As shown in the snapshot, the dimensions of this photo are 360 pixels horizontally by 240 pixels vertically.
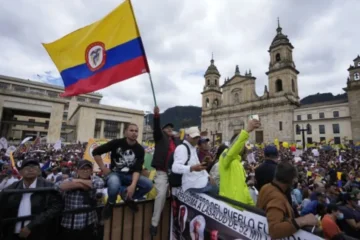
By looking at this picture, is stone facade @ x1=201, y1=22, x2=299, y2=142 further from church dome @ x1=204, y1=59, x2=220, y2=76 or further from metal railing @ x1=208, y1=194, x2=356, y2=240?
metal railing @ x1=208, y1=194, x2=356, y2=240

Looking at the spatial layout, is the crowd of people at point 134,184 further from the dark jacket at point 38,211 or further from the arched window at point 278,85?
the arched window at point 278,85

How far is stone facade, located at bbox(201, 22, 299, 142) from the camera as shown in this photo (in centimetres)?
4053

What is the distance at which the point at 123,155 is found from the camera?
291 centimetres

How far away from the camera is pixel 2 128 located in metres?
37.1

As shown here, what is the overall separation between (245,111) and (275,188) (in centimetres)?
4764

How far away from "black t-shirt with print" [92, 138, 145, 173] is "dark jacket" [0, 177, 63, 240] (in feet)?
2.50

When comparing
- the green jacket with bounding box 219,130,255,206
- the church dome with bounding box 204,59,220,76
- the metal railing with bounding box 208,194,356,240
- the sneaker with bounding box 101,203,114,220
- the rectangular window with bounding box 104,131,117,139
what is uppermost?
the church dome with bounding box 204,59,220,76

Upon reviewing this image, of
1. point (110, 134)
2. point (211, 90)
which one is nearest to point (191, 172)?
point (110, 134)

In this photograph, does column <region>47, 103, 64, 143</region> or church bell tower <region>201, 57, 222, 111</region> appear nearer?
column <region>47, 103, 64, 143</region>

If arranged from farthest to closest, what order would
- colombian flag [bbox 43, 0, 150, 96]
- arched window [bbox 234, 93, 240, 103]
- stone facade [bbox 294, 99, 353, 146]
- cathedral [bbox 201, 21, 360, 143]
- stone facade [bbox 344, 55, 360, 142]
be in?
arched window [bbox 234, 93, 240, 103] → stone facade [bbox 294, 99, 353, 146] → cathedral [bbox 201, 21, 360, 143] → stone facade [bbox 344, 55, 360, 142] → colombian flag [bbox 43, 0, 150, 96]

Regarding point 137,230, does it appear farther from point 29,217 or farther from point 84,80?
point 84,80

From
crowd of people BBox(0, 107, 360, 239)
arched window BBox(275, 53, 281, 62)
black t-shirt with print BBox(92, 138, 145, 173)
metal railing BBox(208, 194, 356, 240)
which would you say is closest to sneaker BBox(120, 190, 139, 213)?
crowd of people BBox(0, 107, 360, 239)

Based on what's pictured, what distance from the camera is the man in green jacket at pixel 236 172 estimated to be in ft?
8.74

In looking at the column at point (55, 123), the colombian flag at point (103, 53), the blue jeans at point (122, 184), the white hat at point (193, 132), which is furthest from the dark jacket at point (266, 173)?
the column at point (55, 123)
